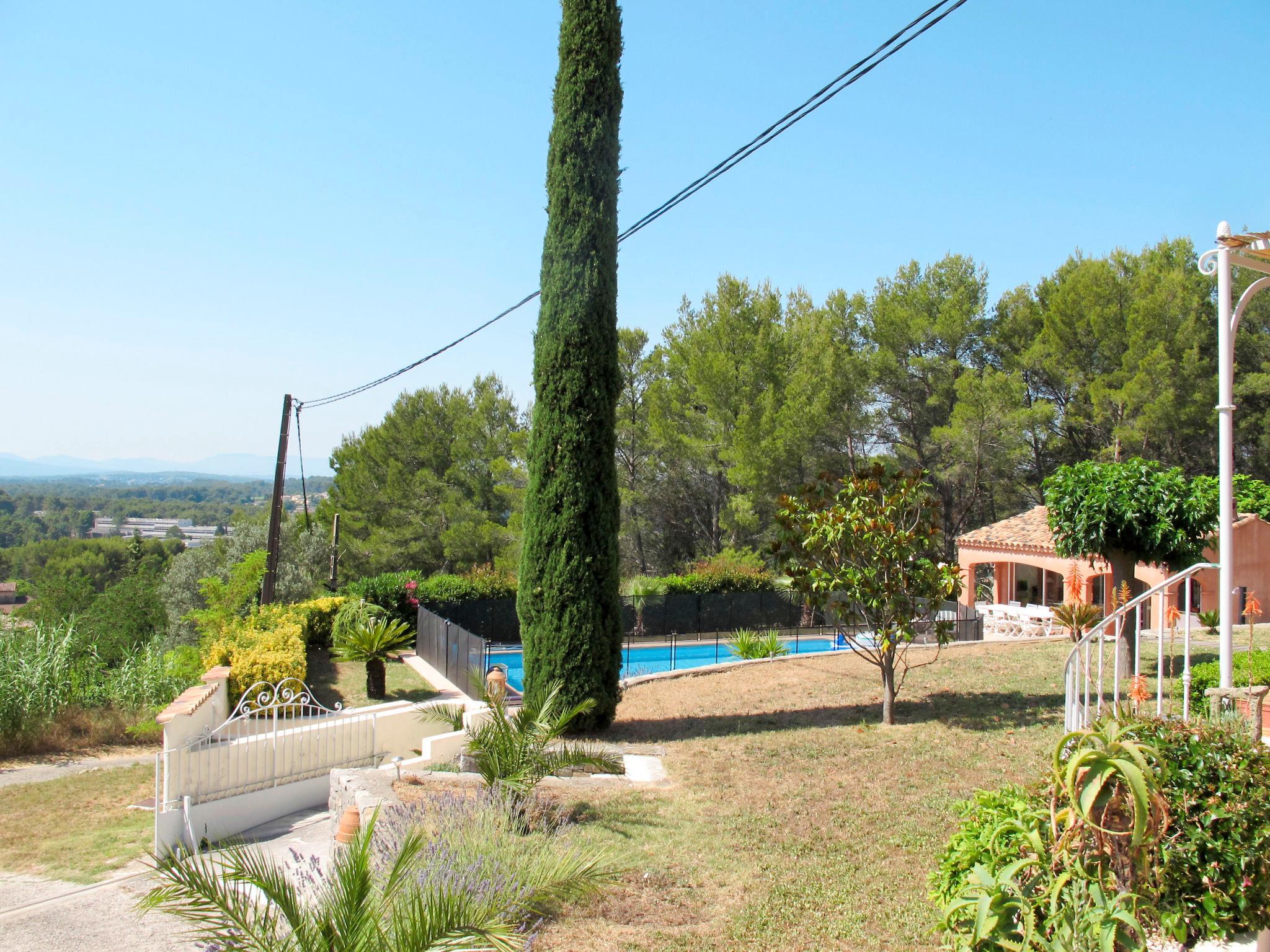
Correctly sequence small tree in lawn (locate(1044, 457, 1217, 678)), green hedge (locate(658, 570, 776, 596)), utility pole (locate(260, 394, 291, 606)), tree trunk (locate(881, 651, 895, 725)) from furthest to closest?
green hedge (locate(658, 570, 776, 596)) → utility pole (locate(260, 394, 291, 606)) → small tree in lawn (locate(1044, 457, 1217, 678)) → tree trunk (locate(881, 651, 895, 725))

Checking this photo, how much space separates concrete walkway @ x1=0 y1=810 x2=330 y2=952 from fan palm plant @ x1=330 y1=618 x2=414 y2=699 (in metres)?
5.82

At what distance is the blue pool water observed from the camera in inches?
785

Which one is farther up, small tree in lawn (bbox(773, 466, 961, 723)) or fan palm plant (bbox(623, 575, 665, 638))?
small tree in lawn (bbox(773, 466, 961, 723))

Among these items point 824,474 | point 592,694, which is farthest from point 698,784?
point 824,474

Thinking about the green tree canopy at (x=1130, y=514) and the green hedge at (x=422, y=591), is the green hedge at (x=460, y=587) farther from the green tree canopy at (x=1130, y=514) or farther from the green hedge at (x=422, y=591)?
the green tree canopy at (x=1130, y=514)

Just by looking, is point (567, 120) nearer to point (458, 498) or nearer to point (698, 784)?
point (698, 784)

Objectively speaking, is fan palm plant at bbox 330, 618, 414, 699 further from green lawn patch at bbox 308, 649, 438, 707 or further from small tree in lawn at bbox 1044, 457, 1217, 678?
small tree in lawn at bbox 1044, 457, 1217, 678

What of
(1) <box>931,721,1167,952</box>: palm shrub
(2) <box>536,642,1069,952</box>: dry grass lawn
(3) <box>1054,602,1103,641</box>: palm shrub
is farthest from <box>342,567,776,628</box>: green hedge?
(1) <box>931,721,1167,952</box>: palm shrub

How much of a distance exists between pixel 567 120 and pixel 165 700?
9383 mm

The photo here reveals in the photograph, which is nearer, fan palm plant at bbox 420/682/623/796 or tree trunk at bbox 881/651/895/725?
fan palm plant at bbox 420/682/623/796

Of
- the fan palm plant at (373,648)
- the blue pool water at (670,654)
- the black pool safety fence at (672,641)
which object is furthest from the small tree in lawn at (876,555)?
the blue pool water at (670,654)

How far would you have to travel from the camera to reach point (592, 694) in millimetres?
10133

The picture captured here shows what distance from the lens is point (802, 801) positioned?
23.7 feet

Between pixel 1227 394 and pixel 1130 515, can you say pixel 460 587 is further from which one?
pixel 1227 394
